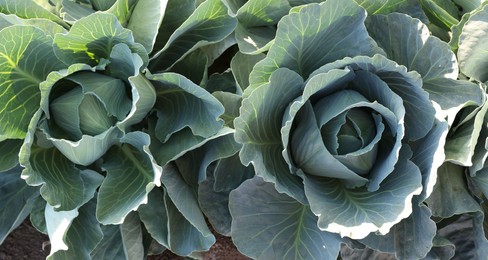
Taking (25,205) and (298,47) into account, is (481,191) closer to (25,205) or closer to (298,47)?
(298,47)

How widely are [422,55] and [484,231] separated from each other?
1.17 ft

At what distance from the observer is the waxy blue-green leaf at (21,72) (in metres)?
0.94

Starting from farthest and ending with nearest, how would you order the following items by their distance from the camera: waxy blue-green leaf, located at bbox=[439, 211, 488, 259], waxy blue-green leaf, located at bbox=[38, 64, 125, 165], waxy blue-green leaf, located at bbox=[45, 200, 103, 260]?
waxy blue-green leaf, located at bbox=[439, 211, 488, 259]
waxy blue-green leaf, located at bbox=[45, 200, 103, 260]
waxy blue-green leaf, located at bbox=[38, 64, 125, 165]

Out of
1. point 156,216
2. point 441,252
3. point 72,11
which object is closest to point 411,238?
point 441,252

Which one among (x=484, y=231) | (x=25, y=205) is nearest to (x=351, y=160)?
(x=484, y=231)

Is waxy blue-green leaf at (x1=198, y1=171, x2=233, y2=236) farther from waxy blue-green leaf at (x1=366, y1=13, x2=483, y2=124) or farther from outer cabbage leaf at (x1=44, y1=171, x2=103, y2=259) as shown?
waxy blue-green leaf at (x1=366, y1=13, x2=483, y2=124)

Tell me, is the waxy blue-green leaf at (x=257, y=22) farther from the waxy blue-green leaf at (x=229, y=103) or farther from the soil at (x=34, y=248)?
the soil at (x=34, y=248)

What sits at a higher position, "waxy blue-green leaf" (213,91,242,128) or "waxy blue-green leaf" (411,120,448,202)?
"waxy blue-green leaf" (213,91,242,128)

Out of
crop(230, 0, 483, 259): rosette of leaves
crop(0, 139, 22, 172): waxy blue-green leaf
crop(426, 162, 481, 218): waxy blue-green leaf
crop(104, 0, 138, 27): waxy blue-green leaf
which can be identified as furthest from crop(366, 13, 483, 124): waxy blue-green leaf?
crop(0, 139, 22, 172): waxy blue-green leaf

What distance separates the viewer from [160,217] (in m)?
1.08

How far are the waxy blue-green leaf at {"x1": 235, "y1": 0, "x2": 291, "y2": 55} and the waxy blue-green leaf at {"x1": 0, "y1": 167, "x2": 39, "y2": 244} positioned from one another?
1.54ft

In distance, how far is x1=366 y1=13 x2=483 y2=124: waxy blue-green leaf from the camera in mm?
1062

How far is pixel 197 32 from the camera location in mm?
1088

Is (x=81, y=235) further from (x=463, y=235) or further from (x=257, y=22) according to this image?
(x=463, y=235)
